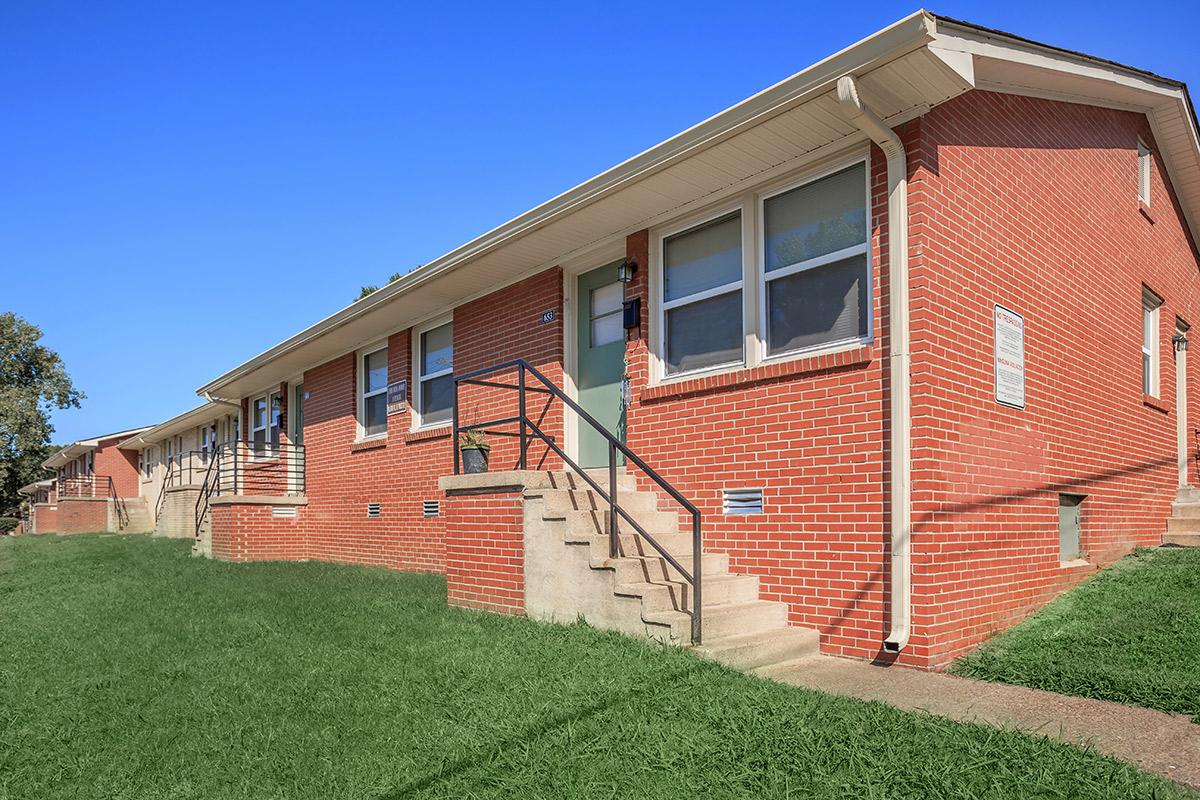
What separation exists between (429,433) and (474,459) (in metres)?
3.16

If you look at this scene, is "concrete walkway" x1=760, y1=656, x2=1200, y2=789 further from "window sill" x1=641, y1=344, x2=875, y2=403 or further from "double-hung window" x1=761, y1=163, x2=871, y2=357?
"double-hung window" x1=761, y1=163, x2=871, y2=357

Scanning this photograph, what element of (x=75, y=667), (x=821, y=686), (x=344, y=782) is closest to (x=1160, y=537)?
(x=821, y=686)

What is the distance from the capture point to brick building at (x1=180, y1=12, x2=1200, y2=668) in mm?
5609

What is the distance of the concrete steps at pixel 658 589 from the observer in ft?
18.1

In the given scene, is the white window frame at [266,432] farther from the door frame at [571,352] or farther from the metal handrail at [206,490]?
the door frame at [571,352]

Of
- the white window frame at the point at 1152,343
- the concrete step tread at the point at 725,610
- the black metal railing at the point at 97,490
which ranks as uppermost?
the white window frame at the point at 1152,343

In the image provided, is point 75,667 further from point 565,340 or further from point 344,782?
point 565,340

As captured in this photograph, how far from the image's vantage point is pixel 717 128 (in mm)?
5898

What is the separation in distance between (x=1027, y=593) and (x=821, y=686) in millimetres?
2542

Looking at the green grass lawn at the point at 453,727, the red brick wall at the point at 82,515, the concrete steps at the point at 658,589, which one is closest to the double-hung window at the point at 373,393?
the green grass lawn at the point at 453,727

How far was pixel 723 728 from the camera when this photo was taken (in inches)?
160

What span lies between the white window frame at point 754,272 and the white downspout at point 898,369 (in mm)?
237

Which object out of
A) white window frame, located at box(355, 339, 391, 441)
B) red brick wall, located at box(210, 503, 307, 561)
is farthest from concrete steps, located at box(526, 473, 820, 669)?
red brick wall, located at box(210, 503, 307, 561)

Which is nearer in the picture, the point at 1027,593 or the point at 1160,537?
the point at 1027,593
